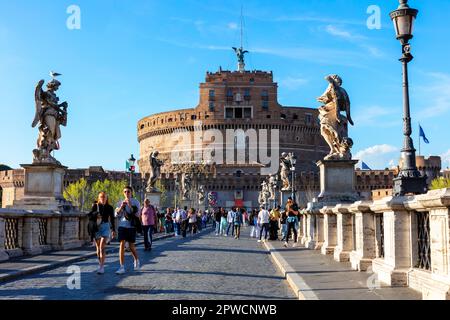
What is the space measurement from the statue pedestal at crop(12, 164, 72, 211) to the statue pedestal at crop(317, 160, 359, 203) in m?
6.86

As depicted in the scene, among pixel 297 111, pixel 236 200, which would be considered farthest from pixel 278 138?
pixel 236 200

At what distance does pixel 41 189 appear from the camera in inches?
615

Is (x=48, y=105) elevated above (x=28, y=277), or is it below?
above

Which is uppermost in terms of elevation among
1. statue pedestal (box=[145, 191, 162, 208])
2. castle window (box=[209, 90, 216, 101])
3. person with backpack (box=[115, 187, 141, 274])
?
castle window (box=[209, 90, 216, 101])

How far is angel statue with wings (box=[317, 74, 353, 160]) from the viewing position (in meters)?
15.0

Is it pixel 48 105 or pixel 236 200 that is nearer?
pixel 48 105

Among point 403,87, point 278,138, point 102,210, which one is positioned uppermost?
point 278,138

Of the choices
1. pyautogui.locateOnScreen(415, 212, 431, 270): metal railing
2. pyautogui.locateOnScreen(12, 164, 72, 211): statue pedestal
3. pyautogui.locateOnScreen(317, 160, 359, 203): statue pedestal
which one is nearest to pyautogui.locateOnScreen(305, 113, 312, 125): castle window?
pyautogui.locateOnScreen(317, 160, 359, 203): statue pedestal

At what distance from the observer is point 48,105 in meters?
15.9

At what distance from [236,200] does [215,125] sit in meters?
15.0

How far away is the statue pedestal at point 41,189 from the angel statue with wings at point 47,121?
0.23 metres

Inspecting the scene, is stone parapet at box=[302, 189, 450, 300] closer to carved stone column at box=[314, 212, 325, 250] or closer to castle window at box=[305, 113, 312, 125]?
carved stone column at box=[314, 212, 325, 250]

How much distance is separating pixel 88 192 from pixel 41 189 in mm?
75380

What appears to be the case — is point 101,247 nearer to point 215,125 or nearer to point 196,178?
point 196,178
